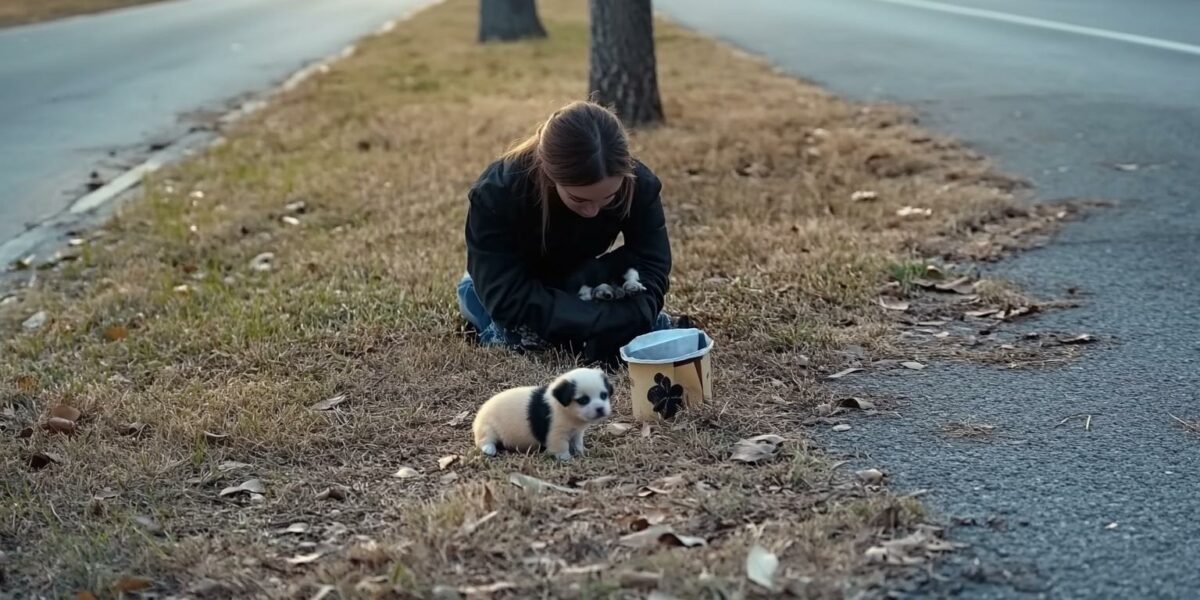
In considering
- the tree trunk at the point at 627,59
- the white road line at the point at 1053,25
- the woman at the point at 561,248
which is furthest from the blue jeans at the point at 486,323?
the white road line at the point at 1053,25

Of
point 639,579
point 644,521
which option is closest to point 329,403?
point 644,521

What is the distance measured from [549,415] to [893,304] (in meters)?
1.94

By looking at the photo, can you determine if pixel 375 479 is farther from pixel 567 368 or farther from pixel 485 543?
pixel 567 368

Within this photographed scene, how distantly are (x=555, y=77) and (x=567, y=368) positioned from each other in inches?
324

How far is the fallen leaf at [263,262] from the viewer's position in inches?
223

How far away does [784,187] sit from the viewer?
269 inches

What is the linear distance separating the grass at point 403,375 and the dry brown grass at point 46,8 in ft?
51.3

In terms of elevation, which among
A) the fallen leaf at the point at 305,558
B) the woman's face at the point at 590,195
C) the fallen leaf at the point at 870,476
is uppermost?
the woman's face at the point at 590,195

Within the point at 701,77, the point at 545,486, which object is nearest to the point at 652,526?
the point at 545,486

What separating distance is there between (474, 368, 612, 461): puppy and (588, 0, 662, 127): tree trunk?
5685mm

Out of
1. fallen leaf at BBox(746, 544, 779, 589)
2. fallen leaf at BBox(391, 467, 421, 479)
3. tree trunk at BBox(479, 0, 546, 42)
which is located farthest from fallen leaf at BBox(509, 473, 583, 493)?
tree trunk at BBox(479, 0, 546, 42)

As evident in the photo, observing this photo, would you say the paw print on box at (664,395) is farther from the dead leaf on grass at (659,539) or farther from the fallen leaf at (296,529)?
the fallen leaf at (296,529)

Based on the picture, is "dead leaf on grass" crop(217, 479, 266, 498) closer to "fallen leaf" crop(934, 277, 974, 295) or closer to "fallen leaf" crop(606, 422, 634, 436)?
"fallen leaf" crop(606, 422, 634, 436)

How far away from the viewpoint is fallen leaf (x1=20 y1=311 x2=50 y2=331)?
16.5 ft
